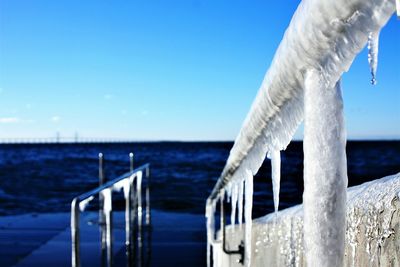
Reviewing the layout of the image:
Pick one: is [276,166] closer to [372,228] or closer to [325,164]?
[372,228]

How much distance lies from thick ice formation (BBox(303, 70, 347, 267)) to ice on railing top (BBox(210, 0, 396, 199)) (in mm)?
28

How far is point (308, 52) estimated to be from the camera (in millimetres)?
652

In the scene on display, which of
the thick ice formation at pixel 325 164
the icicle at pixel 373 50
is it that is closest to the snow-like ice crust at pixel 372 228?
the thick ice formation at pixel 325 164

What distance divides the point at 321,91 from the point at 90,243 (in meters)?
6.61

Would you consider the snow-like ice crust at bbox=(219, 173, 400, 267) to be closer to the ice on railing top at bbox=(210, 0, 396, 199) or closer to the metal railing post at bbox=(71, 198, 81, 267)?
the ice on railing top at bbox=(210, 0, 396, 199)

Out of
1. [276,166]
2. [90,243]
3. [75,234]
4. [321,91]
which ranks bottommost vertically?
[90,243]

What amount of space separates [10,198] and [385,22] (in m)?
18.0

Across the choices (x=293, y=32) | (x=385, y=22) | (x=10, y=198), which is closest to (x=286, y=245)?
(x=293, y=32)

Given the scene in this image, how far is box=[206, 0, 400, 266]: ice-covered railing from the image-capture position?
537 mm

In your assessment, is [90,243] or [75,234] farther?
[90,243]

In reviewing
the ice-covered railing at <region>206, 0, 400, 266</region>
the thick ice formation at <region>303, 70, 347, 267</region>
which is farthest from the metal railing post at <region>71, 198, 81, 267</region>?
the thick ice formation at <region>303, 70, 347, 267</region>

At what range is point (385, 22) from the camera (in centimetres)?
50

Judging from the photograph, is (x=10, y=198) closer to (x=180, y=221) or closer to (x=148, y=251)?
(x=180, y=221)

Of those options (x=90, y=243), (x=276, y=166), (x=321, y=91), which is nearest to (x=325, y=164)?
(x=321, y=91)
